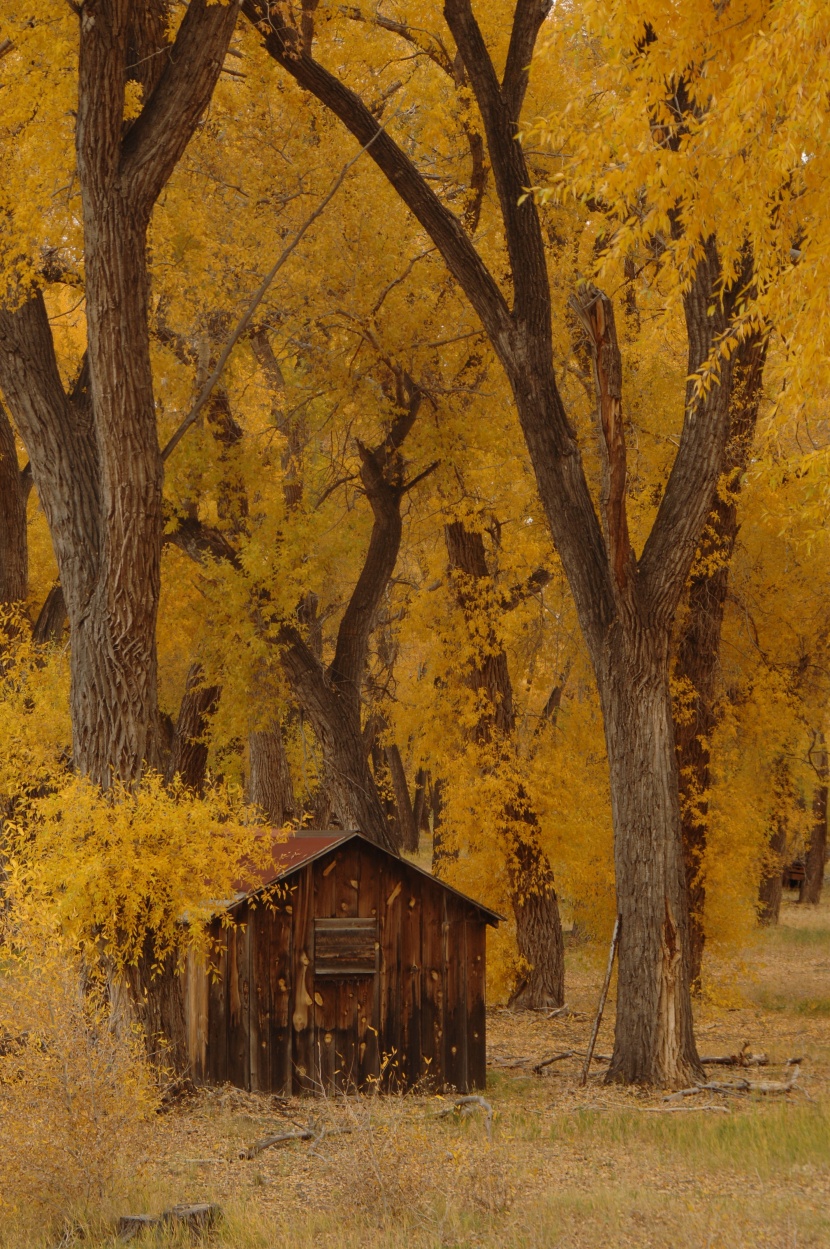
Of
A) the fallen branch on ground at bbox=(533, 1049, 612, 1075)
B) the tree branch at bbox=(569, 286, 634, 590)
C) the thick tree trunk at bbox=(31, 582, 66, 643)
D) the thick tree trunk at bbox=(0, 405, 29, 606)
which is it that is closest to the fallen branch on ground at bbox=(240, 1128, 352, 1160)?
the fallen branch on ground at bbox=(533, 1049, 612, 1075)

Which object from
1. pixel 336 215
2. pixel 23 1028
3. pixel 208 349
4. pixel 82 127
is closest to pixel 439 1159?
pixel 23 1028

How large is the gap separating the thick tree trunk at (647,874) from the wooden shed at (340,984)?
2.10 m

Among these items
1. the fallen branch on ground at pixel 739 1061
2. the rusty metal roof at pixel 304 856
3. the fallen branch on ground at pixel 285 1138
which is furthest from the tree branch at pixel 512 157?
the fallen branch on ground at pixel 739 1061

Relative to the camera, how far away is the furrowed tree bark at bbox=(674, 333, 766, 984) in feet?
53.1

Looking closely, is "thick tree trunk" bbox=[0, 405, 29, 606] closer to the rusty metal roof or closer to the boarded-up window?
the rusty metal roof

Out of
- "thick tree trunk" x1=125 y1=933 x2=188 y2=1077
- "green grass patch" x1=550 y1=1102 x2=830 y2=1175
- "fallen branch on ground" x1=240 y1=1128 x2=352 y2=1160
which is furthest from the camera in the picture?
"thick tree trunk" x1=125 y1=933 x2=188 y2=1077

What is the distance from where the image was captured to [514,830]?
17.9 m

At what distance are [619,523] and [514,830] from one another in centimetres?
712

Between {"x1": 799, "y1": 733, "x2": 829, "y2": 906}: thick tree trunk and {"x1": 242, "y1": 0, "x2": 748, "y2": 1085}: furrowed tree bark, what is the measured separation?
16.4 m

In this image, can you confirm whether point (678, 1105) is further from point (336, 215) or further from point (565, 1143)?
point (336, 215)

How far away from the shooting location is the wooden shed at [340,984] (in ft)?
41.1

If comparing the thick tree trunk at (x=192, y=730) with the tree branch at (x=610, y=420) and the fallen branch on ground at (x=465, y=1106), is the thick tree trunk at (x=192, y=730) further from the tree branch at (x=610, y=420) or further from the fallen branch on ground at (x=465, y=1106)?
the tree branch at (x=610, y=420)

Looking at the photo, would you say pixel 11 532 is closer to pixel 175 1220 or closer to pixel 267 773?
pixel 267 773

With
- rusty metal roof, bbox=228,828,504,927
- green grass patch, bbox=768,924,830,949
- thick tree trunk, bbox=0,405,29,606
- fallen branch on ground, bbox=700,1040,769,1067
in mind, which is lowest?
green grass patch, bbox=768,924,830,949
